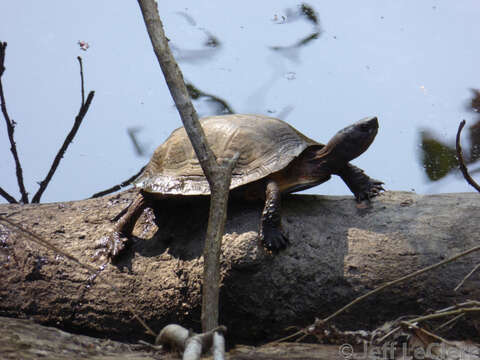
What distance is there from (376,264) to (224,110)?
97.4 inches

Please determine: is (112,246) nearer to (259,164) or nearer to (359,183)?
(259,164)

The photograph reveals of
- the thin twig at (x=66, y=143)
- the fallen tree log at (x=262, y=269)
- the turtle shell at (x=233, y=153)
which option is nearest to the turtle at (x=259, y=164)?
the turtle shell at (x=233, y=153)

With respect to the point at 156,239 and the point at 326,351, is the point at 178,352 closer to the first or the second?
the point at 326,351

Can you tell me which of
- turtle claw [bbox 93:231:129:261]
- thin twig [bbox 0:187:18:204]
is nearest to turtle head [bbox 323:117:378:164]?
turtle claw [bbox 93:231:129:261]

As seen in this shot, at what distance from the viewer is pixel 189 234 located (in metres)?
3.01

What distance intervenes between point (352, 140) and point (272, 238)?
2.66ft

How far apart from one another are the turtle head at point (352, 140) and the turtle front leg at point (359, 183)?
0.14 metres

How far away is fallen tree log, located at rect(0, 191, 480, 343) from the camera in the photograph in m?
2.62

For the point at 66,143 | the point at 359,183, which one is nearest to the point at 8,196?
the point at 66,143

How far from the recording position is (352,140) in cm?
296

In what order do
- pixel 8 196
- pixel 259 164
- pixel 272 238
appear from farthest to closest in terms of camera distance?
pixel 8 196 < pixel 259 164 < pixel 272 238

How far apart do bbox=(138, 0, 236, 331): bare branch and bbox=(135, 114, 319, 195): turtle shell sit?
453mm

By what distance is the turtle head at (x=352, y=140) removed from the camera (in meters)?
2.95

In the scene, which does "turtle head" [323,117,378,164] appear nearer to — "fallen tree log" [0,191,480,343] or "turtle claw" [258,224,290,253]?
"fallen tree log" [0,191,480,343]
